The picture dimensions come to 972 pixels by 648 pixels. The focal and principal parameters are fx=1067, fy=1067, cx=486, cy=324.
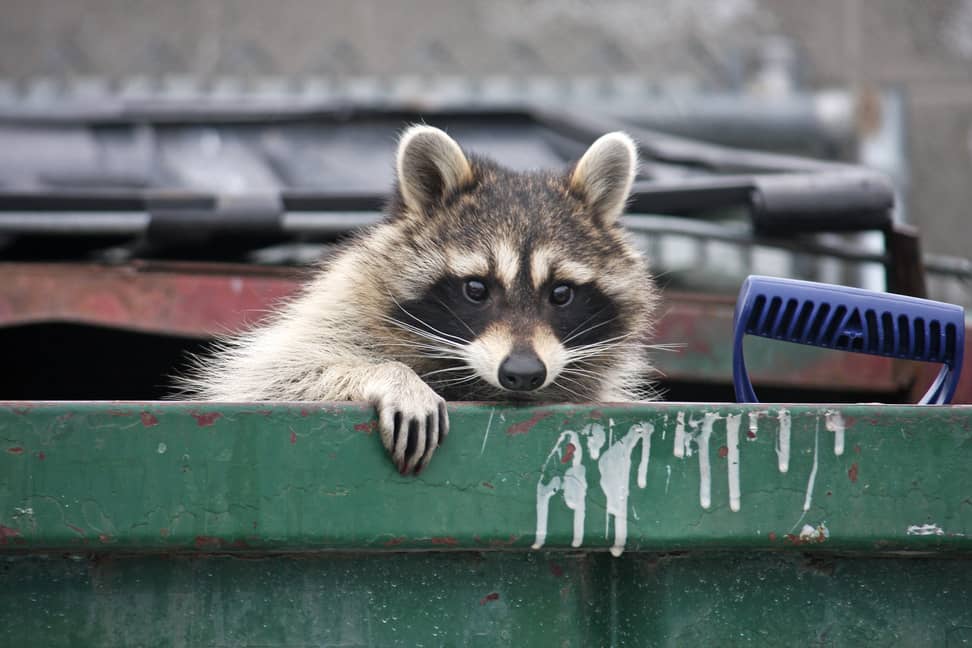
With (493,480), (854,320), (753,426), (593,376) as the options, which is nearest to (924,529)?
(753,426)

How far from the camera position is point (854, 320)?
68.6 inches

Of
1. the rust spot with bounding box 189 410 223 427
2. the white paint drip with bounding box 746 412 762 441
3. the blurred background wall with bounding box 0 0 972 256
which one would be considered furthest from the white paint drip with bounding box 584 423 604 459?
the blurred background wall with bounding box 0 0 972 256

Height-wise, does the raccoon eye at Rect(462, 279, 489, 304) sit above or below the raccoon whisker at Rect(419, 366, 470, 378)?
above

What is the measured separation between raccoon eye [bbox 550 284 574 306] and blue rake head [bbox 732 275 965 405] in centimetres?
58

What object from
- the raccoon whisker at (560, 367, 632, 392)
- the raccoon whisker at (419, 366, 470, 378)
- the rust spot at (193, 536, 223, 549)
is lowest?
the rust spot at (193, 536, 223, 549)

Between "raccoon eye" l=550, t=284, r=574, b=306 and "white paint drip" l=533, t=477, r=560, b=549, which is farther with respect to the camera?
"raccoon eye" l=550, t=284, r=574, b=306

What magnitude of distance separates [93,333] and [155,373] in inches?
16.4

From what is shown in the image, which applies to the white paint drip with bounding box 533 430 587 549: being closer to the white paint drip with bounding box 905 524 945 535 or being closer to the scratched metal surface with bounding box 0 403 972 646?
the scratched metal surface with bounding box 0 403 972 646

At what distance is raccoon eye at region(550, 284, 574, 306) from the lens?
7.50 ft

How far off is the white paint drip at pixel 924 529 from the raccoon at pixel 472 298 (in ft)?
2.42

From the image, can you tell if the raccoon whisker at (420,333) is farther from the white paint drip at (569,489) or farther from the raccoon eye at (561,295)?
the white paint drip at (569,489)

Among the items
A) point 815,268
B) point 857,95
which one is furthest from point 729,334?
point 857,95

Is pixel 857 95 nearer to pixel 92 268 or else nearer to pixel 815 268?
pixel 815 268

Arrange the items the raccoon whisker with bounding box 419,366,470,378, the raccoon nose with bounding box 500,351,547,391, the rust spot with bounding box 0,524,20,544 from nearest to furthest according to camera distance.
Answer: the rust spot with bounding box 0,524,20,544 < the raccoon nose with bounding box 500,351,547,391 < the raccoon whisker with bounding box 419,366,470,378
